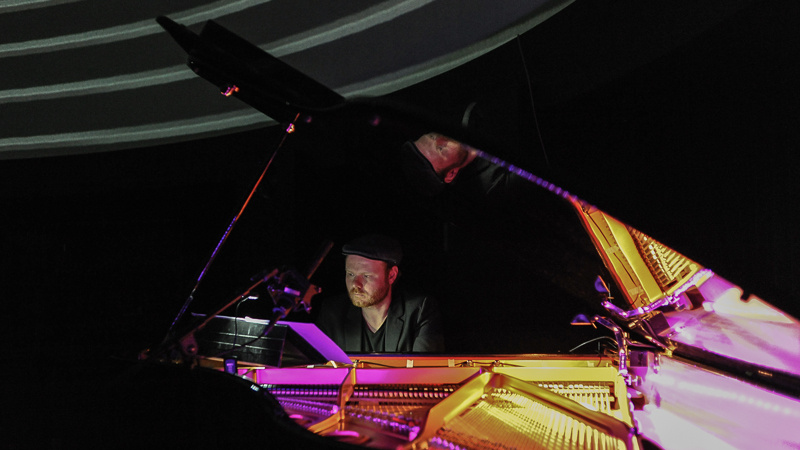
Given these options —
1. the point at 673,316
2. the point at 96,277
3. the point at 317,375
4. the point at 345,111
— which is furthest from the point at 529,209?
the point at 96,277

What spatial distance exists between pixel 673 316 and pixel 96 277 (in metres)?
5.59

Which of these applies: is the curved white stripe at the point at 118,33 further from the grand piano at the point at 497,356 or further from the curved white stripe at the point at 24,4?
the grand piano at the point at 497,356

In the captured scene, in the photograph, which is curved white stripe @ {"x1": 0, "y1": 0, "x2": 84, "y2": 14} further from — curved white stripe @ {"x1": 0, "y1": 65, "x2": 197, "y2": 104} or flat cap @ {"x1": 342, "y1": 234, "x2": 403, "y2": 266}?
flat cap @ {"x1": 342, "y1": 234, "x2": 403, "y2": 266}

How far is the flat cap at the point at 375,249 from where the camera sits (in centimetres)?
339

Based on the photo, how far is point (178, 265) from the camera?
5438 mm

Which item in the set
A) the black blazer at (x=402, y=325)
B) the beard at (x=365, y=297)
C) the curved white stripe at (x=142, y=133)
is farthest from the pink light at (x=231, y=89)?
the curved white stripe at (x=142, y=133)

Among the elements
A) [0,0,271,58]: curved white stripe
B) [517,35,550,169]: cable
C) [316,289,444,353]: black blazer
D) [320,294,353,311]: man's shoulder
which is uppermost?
[0,0,271,58]: curved white stripe

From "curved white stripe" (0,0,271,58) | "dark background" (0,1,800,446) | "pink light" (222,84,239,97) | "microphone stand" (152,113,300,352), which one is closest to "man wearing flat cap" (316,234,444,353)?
"dark background" (0,1,800,446)

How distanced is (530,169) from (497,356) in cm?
117

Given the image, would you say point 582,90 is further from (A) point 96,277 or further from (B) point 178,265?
(A) point 96,277

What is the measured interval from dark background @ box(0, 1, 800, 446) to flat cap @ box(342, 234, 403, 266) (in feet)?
2.22

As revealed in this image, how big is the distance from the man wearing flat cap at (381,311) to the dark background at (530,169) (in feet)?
2.34

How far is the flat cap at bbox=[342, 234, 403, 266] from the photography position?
3.39 meters

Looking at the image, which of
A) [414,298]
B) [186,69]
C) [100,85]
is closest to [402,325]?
[414,298]
